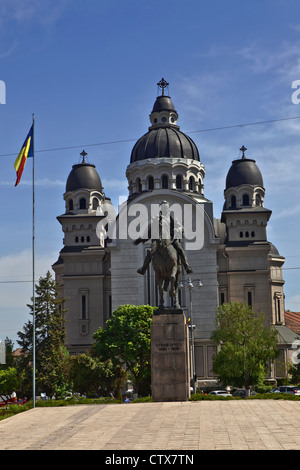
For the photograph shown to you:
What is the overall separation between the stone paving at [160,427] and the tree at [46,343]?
26409 mm

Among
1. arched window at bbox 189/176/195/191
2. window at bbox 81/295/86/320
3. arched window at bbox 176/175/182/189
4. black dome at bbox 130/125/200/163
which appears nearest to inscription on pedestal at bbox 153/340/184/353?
window at bbox 81/295/86/320

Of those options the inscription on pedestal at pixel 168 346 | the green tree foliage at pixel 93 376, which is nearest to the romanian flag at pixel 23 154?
the inscription on pedestal at pixel 168 346

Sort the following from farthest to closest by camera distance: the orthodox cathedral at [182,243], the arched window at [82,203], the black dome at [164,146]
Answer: the arched window at [82,203] < the black dome at [164,146] < the orthodox cathedral at [182,243]

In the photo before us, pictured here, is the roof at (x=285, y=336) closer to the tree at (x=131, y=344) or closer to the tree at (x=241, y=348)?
the tree at (x=241, y=348)

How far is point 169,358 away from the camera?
24.2 m

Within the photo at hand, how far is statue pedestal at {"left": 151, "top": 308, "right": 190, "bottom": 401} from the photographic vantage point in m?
24.1

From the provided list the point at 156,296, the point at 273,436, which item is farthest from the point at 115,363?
the point at 273,436

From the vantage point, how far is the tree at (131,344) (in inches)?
1938

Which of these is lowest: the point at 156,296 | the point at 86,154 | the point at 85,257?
the point at 156,296

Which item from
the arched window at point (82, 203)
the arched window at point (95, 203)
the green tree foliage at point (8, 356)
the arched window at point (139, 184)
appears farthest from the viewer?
the green tree foliage at point (8, 356)

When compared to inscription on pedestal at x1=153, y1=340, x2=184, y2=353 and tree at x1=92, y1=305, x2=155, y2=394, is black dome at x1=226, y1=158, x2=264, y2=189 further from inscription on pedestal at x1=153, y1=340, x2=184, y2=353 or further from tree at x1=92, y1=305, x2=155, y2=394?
inscription on pedestal at x1=153, y1=340, x2=184, y2=353
